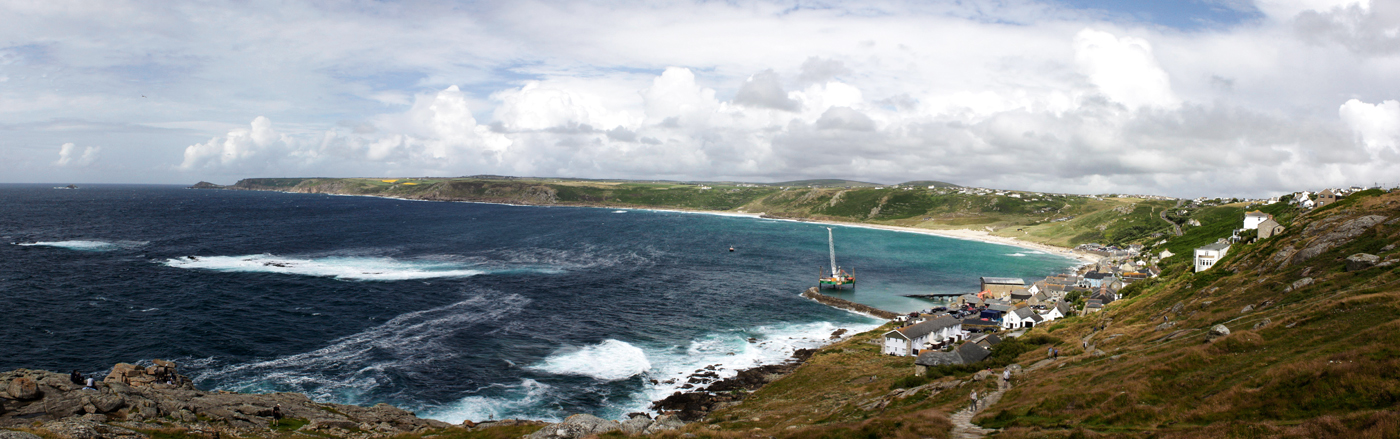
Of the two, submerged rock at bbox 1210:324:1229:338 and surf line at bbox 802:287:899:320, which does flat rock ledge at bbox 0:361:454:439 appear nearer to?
submerged rock at bbox 1210:324:1229:338

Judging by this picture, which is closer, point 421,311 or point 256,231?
point 421,311

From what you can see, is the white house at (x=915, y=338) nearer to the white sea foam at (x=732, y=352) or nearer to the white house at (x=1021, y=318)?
the white sea foam at (x=732, y=352)

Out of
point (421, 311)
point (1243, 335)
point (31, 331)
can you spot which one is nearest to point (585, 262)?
point (421, 311)

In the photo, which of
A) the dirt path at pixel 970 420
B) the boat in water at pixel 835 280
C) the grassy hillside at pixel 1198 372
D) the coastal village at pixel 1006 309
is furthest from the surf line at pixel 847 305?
the dirt path at pixel 970 420

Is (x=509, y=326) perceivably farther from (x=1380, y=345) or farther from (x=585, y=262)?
(x=1380, y=345)

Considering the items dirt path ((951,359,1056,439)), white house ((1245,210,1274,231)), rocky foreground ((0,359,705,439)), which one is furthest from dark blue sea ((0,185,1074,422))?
white house ((1245,210,1274,231))

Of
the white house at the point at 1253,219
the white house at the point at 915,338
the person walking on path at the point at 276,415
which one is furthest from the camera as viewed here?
the white house at the point at 1253,219
